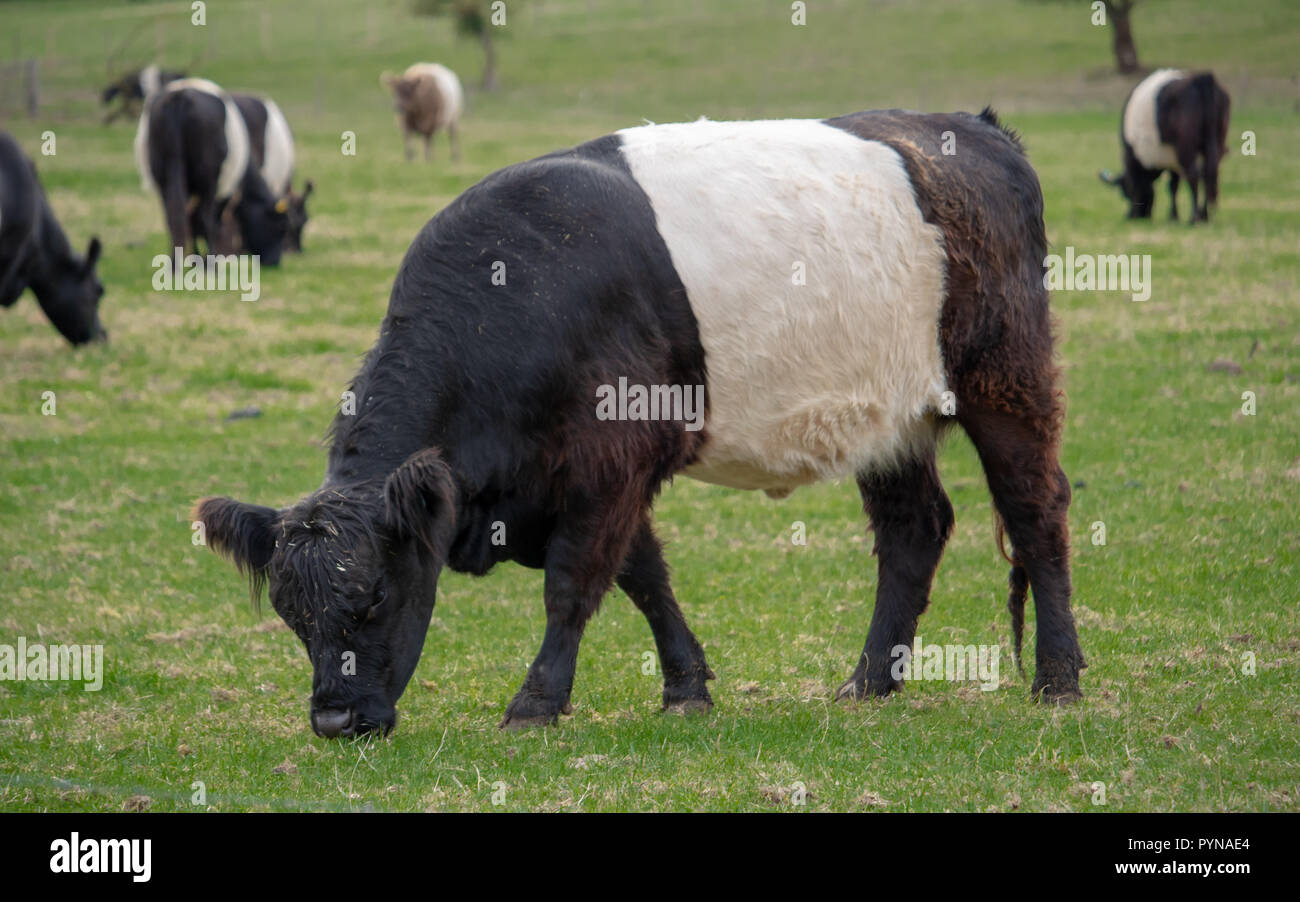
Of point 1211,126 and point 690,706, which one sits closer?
point 690,706

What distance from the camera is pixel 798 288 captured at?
18.7ft

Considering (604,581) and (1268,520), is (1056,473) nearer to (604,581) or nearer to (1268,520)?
(604,581)

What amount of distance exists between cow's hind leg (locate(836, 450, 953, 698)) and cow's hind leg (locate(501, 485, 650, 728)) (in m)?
1.36

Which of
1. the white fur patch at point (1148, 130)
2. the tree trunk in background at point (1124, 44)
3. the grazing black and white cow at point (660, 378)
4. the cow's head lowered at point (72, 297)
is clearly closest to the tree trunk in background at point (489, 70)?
the tree trunk in background at point (1124, 44)

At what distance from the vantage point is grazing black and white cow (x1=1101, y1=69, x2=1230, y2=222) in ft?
69.4

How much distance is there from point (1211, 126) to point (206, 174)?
46.9 feet

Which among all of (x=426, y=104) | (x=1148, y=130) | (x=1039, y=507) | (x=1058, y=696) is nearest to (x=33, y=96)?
(x=426, y=104)

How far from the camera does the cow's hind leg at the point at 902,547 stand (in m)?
6.38

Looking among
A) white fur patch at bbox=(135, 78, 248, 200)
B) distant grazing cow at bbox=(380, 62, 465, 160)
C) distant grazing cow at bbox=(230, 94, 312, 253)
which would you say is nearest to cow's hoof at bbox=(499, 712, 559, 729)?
white fur patch at bbox=(135, 78, 248, 200)

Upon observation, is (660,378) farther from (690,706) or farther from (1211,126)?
(1211,126)

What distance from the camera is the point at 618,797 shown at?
16.1 ft

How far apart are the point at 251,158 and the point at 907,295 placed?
1653 centimetres

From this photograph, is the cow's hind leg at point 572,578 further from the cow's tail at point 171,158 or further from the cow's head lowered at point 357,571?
the cow's tail at point 171,158

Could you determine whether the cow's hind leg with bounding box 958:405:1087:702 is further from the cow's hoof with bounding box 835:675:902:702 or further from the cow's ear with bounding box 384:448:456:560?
the cow's ear with bounding box 384:448:456:560
